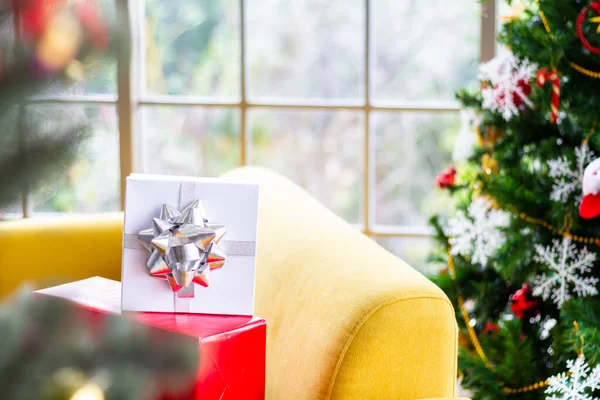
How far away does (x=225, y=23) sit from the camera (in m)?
2.24

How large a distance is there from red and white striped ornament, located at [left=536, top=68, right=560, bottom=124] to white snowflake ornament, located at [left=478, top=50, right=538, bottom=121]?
78 millimetres

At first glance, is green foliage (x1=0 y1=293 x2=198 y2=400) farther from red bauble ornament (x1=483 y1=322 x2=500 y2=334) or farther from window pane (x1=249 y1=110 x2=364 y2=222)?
window pane (x1=249 y1=110 x2=364 y2=222)

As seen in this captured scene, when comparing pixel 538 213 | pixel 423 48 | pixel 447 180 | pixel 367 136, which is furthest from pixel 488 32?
pixel 538 213

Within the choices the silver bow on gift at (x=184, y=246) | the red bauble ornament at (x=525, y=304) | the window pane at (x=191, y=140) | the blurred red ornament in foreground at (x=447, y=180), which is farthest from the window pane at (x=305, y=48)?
the silver bow on gift at (x=184, y=246)

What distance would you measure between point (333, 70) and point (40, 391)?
83.8 inches

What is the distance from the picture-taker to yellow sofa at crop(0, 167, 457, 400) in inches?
35.2

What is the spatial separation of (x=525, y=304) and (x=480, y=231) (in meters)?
0.19

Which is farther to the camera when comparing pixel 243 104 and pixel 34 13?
pixel 243 104

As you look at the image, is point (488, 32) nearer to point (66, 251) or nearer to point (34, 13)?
point (66, 251)

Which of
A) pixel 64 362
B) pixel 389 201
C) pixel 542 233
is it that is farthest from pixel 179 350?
pixel 389 201

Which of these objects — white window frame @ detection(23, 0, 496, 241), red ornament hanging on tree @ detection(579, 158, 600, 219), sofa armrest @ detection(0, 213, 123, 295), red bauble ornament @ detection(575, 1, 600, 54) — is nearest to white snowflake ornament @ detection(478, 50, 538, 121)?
red bauble ornament @ detection(575, 1, 600, 54)

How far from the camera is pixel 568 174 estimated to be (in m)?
1.33

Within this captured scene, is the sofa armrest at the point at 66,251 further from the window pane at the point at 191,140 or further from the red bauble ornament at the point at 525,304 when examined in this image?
the red bauble ornament at the point at 525,304

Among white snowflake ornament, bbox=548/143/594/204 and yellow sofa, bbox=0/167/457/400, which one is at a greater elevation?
white snowflake ornament, bbox=548/143/594/204
